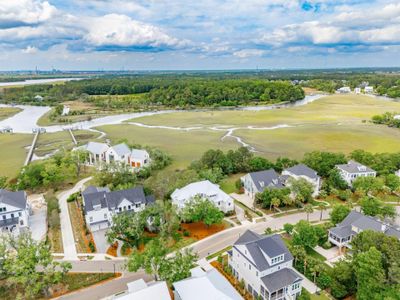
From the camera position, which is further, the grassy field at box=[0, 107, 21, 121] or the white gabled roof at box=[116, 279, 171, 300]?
the grassy field at box=[0, 107, 21, 121]

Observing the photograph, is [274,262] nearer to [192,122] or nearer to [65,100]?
[192,122]

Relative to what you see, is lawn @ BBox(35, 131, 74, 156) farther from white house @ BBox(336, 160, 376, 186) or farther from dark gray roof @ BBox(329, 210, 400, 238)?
dark gray roof @ BBox(329, 210, 400, 238)

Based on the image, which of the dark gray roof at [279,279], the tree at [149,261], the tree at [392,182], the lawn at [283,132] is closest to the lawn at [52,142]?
the lawn at [283,132]

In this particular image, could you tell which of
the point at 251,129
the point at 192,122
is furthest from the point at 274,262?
the point at 192,122

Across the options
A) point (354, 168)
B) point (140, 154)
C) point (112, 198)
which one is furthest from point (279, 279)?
point (140, 154)

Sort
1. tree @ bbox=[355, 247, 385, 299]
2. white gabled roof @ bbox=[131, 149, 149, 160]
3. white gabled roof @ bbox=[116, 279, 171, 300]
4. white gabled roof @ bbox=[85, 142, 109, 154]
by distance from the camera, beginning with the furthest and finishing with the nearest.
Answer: white gabled roof @ bbox=[85, 142, 109, 154] → white gabled roof @ bbox=[131, 149, 149, 160] → tree @ bbox=[355, 247, 385, 299] → white gabled roof @ bbox=[116, 279, 171, 300]

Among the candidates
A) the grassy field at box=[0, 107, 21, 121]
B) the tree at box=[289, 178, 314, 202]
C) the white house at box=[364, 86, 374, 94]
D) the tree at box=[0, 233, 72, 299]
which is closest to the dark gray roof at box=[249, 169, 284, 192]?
the tree at box=[289, 178, 314, 202]

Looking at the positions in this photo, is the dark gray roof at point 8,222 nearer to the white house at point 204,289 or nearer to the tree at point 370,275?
the white house at point 204,289
